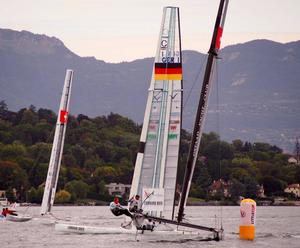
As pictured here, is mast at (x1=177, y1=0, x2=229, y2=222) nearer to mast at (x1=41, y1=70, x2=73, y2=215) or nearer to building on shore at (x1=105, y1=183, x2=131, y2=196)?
mast at (x1=41, y1=70, x2=73, y2=215)

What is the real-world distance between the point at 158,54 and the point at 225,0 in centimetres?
563

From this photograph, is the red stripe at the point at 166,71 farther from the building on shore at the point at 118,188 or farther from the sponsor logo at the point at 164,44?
the building on shore at the point at 118,188

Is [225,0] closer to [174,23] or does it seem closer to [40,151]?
[174,23]

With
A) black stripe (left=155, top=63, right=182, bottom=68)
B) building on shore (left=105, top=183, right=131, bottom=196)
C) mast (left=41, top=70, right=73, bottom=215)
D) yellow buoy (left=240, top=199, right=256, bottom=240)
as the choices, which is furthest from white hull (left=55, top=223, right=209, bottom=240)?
building on shore (left=105, top=183, right=131, bottom=196)

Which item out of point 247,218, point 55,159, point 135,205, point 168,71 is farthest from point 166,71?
A: point 55,159

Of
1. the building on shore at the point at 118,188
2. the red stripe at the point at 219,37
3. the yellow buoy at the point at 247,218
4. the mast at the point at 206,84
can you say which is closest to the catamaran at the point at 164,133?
the yellow buoy at the point at 247,218

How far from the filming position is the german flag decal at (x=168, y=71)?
4766 centimetres

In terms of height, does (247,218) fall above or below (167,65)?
below

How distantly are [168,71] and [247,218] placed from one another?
798cm

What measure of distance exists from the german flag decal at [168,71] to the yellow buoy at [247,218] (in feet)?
22.0

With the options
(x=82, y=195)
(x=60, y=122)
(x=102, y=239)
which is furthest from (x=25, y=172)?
(x=102, y=239)

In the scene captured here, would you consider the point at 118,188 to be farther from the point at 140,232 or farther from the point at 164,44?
the point at 140,232

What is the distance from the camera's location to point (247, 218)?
158 ft

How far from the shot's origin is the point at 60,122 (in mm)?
64812
